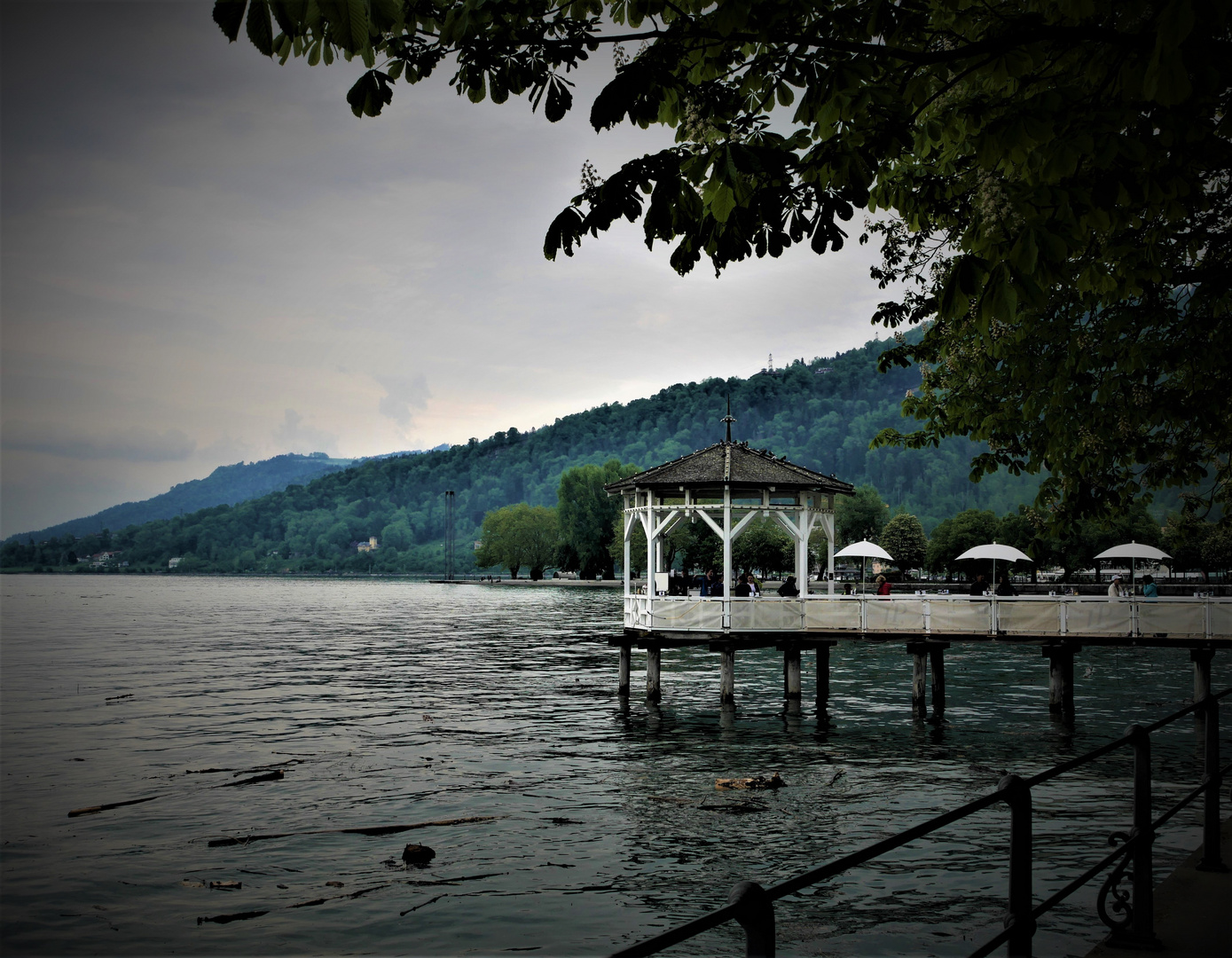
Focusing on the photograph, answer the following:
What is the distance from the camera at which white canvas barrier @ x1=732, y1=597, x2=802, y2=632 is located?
25.8 meters

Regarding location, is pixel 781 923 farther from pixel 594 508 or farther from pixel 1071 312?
pixel 594 508

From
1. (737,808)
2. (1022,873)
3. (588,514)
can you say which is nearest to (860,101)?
(1022,873)

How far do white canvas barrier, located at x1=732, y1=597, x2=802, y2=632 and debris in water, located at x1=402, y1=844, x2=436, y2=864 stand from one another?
13.5m

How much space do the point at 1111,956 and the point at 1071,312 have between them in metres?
9.88

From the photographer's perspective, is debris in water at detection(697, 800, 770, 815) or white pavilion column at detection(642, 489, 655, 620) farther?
white pavilion column at detection(642, 489, 655, 620)

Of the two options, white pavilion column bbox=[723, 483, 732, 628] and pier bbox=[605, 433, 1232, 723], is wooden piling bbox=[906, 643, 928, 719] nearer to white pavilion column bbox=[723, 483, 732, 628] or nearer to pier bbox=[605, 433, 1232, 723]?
pier bbox=[605, 433, 1232, 723]

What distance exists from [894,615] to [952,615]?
136 centimetres

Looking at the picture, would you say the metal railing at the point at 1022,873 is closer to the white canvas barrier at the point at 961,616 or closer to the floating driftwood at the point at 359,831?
the floating driftwood at the point at 359,831

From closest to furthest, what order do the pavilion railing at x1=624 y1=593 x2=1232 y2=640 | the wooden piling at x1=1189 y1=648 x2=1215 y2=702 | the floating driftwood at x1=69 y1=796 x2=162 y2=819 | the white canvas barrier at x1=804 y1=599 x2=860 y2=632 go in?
the floating driftwood at x1=69 y1=796 x2=162 y2=819, the pavilion railing at x1=624 y1=593 x2=1232 y2=640, the wooden piling at x1=1189 y1=648 x2=1215 y2=702, the white canvas barrier at x1=804 y1=599 x2=860 y2=632

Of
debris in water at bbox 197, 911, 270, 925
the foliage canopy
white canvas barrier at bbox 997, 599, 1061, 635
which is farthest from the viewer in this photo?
white canvas barrier at bbox 997, 599, 1061, 635

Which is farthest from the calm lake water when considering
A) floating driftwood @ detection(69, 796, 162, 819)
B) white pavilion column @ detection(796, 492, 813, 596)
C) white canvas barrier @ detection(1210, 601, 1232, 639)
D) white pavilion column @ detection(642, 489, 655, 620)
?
white pavilion column @ detection(796, 492, 813, 596)

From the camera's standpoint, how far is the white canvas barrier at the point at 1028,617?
2400 cm

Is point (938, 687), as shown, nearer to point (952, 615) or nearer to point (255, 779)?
point (952, 615)

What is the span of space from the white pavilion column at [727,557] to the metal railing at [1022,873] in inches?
720
